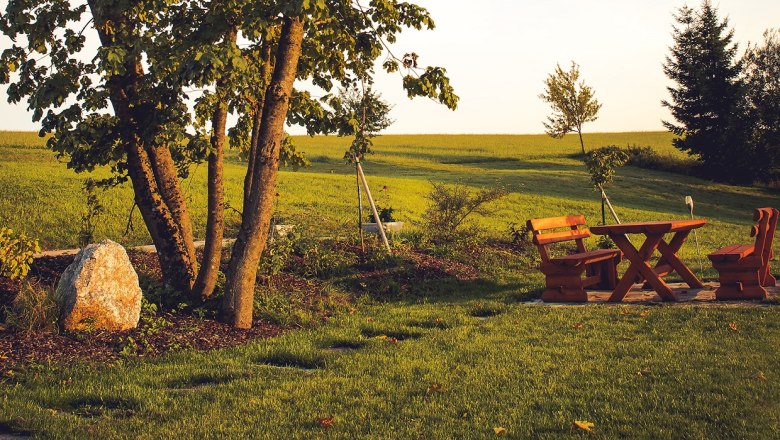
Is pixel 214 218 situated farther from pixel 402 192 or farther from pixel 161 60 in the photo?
pixel 402 192

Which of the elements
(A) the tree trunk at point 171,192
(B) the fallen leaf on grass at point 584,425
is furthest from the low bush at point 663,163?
(B) the fallen leaf on grass at point 584,425

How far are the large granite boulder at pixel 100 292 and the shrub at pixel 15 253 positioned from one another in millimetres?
834

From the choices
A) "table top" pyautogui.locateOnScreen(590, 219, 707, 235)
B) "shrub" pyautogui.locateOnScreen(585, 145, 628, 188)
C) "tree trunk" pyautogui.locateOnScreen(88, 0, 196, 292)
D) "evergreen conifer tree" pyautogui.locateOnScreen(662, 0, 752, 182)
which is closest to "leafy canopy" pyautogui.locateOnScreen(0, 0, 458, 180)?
"tree trunk" pyautogui.locateOnScreen(88, 0, 196, 292)

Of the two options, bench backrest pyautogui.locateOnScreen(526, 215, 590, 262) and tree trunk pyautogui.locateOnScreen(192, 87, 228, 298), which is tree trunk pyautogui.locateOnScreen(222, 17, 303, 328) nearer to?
tree trunk pyautogui.locateOnScreen(192, 87, 228, 298)

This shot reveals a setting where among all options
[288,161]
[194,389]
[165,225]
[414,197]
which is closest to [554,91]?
[414,197]

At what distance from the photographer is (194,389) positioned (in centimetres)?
609

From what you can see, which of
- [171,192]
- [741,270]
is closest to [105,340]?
[171,192]

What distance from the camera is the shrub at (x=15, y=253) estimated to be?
8.52 metres

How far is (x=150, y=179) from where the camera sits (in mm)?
9484

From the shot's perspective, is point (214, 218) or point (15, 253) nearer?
point (15, 253)

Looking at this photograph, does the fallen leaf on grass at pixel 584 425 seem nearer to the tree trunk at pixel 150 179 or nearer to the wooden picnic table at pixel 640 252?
the wooden picnic table at pixel 640 252

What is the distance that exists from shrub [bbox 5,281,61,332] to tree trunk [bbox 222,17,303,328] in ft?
6.31

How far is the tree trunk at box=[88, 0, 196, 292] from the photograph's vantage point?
923 cm

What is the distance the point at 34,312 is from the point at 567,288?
23.1 feet
